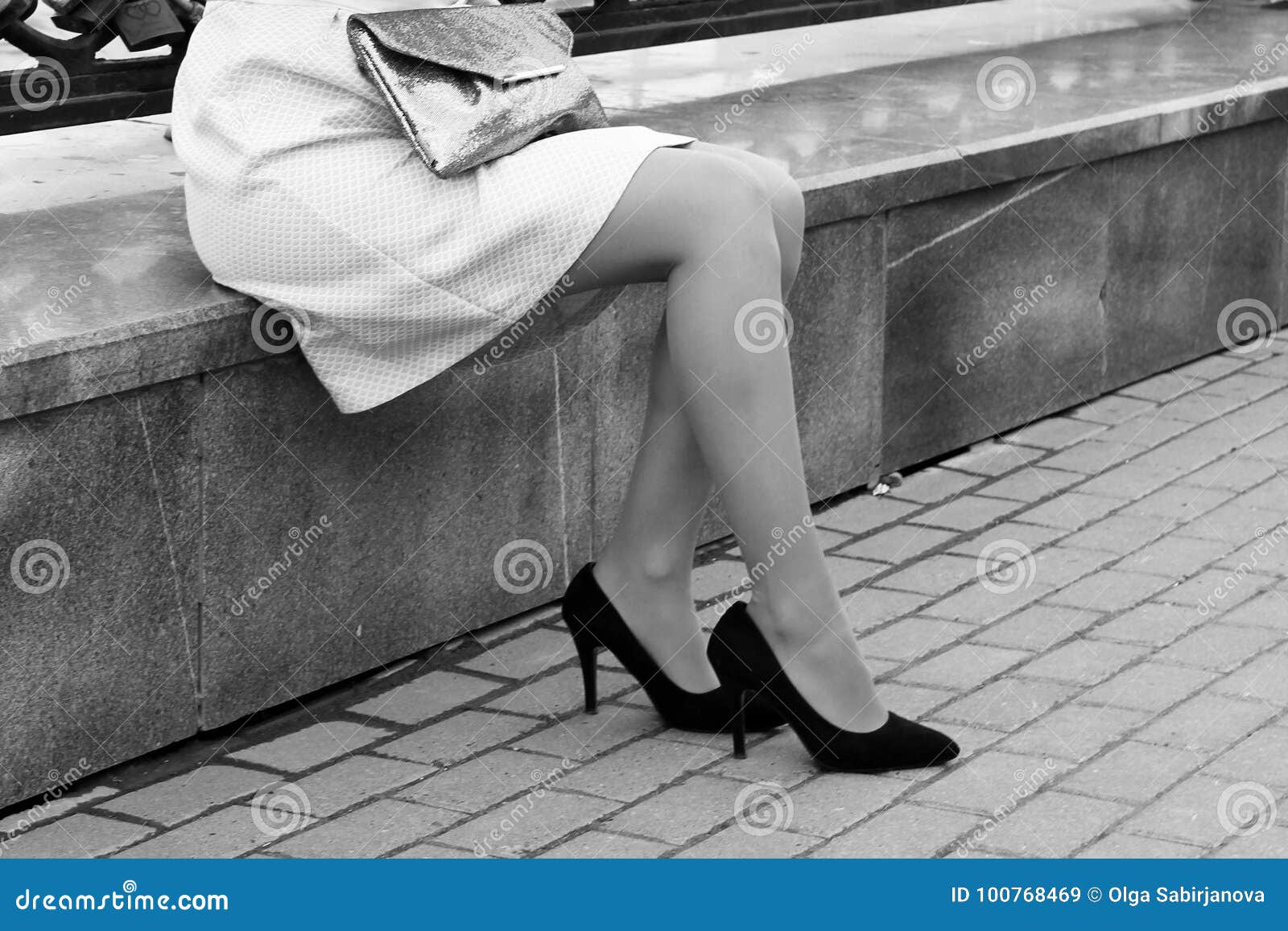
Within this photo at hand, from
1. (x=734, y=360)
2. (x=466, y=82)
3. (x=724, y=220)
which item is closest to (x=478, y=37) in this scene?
(x=466, y=82)

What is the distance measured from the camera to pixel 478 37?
2.87m

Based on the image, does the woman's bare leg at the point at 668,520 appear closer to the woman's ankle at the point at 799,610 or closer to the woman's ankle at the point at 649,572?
the woman's ankle at the point at 649,572

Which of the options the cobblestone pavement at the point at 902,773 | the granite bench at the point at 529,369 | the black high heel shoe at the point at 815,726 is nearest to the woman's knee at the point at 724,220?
the granite bench at the point at 529,369

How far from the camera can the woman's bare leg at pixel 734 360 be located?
2.70 m

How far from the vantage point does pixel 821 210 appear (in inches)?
155

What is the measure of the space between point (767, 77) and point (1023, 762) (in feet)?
9.51

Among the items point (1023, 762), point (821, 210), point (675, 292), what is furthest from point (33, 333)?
point (821, 210)

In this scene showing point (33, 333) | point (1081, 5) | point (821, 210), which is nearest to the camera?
point (33, 333)

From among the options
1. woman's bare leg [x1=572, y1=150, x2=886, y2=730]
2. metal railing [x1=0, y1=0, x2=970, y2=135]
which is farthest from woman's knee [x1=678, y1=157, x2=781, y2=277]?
metal railing [x1=0, y1=0, x2=970, y2=135]

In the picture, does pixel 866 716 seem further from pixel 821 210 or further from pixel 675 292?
pixel 821 210

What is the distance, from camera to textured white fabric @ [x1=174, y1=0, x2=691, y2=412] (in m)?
2.71

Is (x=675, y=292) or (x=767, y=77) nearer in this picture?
(x=675, y=292)

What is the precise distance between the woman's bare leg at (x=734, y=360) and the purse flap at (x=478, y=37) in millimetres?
286

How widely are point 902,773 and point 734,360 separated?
2.23ft
